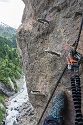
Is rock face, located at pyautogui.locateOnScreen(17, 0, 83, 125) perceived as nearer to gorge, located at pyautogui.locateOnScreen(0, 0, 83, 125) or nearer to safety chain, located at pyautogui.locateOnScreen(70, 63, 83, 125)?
gorge, located at pyautogui.locateOnScreen(0, 0, 83, 125)

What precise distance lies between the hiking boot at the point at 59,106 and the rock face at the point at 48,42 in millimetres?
124

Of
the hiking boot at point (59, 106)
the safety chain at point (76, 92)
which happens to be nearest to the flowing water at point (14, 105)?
the hiking boot at point (59, 106)

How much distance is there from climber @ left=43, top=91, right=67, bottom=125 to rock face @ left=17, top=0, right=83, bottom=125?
0.41ft

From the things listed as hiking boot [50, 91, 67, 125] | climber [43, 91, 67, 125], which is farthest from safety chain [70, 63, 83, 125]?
hiking boot [50, 91, 67, 125]

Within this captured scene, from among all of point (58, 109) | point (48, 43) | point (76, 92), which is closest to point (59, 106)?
point (58, 109)

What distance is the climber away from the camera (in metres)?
5.18

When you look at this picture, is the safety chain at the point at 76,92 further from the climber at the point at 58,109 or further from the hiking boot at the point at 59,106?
the hiking boot at the point at 59,106

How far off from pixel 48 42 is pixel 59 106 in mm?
1674

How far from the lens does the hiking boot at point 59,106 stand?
5396mm

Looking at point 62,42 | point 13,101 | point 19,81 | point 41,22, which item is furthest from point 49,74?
point 19,81

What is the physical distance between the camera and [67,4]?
19.4ft

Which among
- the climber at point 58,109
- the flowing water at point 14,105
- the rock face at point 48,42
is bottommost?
the flowing water at point 14,105

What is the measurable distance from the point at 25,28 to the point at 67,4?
5.86 feet

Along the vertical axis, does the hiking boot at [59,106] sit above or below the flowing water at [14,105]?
above
